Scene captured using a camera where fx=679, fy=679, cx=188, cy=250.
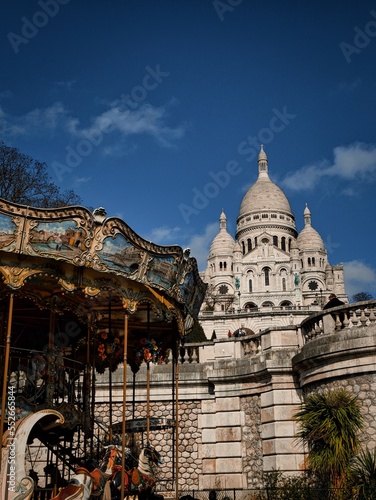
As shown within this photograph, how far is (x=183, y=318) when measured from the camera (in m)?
14.9

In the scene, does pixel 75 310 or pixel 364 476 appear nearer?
pixel 364 476

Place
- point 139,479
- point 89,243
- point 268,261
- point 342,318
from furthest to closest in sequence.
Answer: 1. point 268,261
2. point 342,318
3. point 139,479
4. point 89,243

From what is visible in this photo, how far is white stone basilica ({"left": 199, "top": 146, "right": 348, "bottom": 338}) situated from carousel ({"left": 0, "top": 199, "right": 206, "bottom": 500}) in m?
91.4

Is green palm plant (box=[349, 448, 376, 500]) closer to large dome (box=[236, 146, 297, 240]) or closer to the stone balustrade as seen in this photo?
the stone balustrade

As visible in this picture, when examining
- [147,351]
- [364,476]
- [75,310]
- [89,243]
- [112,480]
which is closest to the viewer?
[89,243]

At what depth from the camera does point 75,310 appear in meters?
15.2

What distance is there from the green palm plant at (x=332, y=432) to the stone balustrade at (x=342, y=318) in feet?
5.42

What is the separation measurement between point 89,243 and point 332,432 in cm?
691

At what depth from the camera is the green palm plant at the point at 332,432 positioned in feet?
47.1

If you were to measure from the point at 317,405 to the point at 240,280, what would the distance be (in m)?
106

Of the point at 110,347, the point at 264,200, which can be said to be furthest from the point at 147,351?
the point at 264,200

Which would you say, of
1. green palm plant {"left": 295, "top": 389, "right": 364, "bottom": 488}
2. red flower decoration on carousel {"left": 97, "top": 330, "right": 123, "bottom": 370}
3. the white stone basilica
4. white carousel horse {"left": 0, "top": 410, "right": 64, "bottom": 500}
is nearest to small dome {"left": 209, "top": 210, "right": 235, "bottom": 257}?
the white stone basilica

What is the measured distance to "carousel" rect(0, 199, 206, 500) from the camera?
1138cm

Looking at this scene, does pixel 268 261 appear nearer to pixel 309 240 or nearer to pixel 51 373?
pixel 309 240
